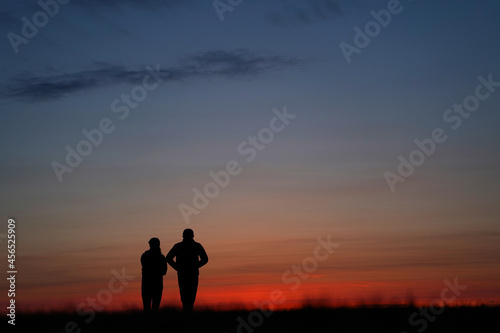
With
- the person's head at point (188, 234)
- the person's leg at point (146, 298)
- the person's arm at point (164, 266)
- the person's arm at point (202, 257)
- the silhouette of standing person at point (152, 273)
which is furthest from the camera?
the person's leg at point (146, 298)

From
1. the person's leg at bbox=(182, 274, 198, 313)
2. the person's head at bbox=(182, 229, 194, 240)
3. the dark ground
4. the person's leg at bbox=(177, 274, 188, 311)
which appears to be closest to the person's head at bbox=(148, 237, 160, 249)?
the person's head at bbox=(182, 229, 194, 240)

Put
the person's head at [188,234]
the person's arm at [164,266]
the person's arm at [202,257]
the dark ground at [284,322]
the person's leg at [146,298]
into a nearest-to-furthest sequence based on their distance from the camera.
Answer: the dark ground at [284,322] < the person's head at [188,234] < the person's arm at [202,257] < the person's arm at [164,266] < the person's leg at [146,298]

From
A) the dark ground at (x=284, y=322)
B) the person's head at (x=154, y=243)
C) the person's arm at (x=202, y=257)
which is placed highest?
the person's head at (x=154, y=243)

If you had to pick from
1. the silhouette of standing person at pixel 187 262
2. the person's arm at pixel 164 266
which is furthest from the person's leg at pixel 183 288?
the person's arm at pixel 164 266

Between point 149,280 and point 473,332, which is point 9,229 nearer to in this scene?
point 149,280

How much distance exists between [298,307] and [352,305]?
1.49m

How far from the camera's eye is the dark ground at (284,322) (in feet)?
56.5

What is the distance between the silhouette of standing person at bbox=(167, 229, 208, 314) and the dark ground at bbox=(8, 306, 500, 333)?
133cm

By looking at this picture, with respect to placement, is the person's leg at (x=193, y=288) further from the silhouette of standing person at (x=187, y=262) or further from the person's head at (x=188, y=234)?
the person's head at (x=188, y=234)

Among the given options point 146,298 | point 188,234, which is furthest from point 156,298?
point 188,234

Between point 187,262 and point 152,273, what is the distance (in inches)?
39.4

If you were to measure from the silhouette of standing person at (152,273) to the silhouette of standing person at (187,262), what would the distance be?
347 millimetres

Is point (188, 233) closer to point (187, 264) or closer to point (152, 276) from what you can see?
point (187, 264)

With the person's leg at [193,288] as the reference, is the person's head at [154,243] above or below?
above
